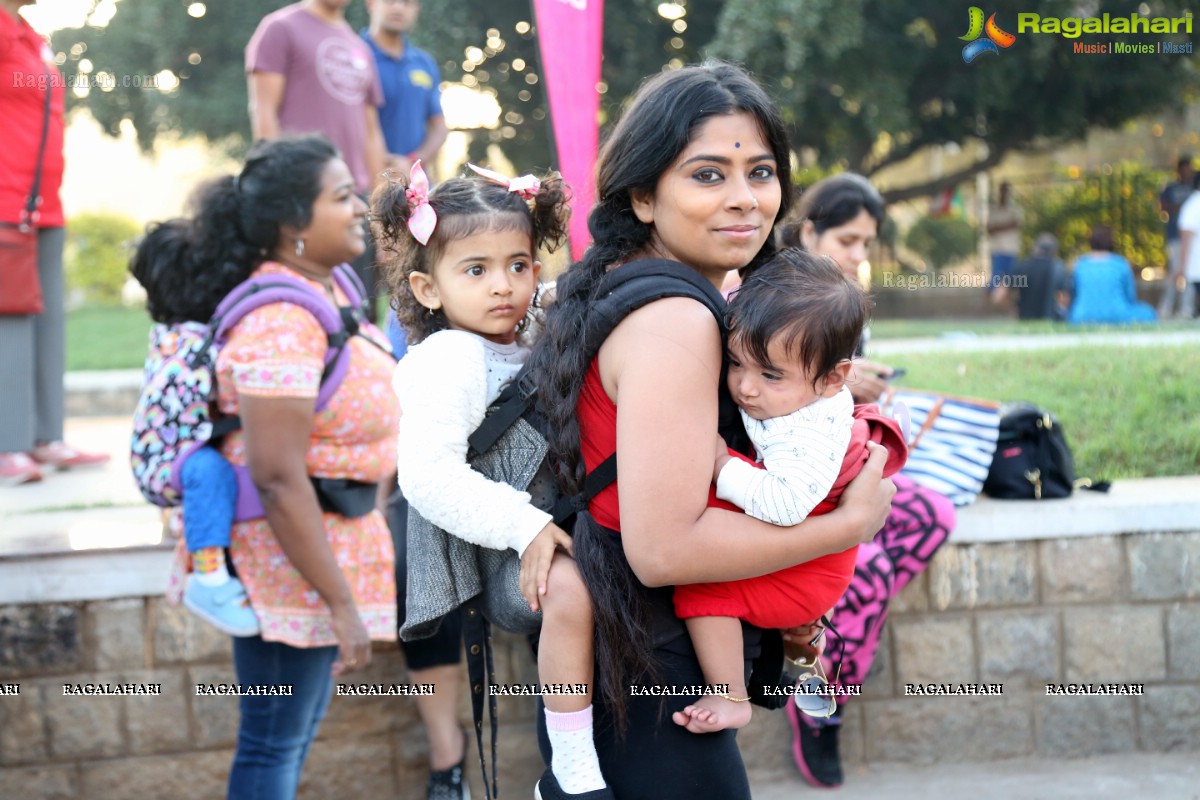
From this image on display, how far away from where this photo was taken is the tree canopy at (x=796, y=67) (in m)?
14.0

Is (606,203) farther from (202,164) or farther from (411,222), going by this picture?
(202,164)

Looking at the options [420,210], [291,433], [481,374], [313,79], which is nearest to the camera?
[481,374]

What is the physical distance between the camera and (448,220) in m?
2.13

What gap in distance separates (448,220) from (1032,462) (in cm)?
293

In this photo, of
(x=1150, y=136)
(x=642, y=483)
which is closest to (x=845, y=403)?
(x=642, y=483)

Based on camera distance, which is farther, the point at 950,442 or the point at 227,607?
the point at 950,442

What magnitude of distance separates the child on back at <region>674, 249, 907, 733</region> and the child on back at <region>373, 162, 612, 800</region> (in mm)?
204

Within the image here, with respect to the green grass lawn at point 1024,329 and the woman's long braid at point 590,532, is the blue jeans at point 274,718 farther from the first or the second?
the green grass lawn at point 1024,329

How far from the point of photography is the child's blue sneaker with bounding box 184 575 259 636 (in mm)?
2949

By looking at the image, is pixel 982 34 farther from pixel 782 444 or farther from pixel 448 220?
pixel 782 444

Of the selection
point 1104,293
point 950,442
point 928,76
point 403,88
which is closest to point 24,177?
point 403,88

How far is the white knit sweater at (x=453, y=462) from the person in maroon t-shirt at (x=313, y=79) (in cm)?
340

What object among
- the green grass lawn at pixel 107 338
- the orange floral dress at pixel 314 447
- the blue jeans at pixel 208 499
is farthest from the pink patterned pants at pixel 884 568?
the green grass lawn at pixel 107 338

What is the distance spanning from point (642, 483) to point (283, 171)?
1.83 metres
